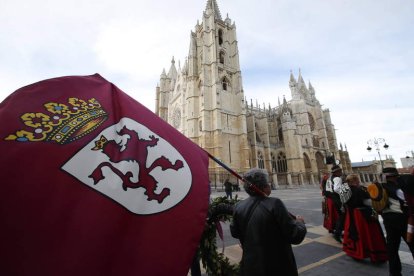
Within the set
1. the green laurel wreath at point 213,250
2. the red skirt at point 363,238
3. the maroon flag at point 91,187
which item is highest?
the maroon flag at point 91,187

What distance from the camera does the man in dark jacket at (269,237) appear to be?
1737 mm

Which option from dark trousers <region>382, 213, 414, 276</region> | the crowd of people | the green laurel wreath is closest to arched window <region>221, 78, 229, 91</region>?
the crowd of people

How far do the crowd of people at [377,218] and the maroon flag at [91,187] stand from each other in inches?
129

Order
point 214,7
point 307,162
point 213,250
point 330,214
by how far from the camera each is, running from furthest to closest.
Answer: point 307,162
point 214,7
point 330,214
point 213,250

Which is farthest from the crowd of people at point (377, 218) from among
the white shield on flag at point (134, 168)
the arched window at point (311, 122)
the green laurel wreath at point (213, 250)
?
the arched window at point (311, 122)

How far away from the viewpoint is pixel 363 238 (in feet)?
11.7

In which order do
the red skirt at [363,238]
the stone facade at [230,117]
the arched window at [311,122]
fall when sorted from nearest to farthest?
the red skirt at [363,238] → the stone facade at [230,117] → the arched window at [311,122]

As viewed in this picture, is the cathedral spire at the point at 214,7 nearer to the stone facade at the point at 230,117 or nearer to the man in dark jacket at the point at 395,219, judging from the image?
the stone facade at the point at 230,117

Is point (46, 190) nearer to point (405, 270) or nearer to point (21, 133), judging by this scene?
point (21, 133)

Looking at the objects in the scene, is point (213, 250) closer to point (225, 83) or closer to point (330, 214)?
point (330, 214)

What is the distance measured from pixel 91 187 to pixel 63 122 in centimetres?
57

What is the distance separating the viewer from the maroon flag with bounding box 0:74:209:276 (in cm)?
94

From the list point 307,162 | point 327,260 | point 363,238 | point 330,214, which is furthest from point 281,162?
point 327,260

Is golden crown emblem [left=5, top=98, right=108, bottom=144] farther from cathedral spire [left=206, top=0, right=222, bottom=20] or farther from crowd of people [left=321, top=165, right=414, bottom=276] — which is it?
cathedral spire [left=206, top=0, right=222, bottom=20]
